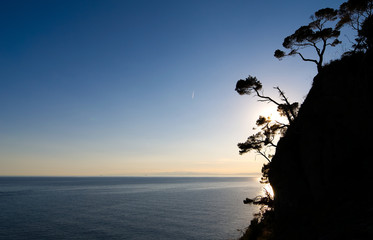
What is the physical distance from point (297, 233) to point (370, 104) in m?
10.3

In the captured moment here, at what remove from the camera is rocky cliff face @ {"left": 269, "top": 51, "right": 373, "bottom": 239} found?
495 inches

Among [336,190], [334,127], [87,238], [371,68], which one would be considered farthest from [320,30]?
[87,238]

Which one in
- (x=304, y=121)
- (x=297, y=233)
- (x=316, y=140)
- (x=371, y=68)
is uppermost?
(x=371, y=68)

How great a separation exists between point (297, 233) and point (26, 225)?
6593 centimetres

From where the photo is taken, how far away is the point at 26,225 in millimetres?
56656

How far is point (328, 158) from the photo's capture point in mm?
15742

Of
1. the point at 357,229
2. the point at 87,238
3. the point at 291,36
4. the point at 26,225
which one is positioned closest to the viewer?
the point at 357,229

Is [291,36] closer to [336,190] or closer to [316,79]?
[316,79]

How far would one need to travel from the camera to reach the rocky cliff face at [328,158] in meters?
12.6

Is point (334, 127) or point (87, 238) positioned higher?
point (334, 127)

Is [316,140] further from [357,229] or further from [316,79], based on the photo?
[357,229]

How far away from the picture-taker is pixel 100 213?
74.5 meters

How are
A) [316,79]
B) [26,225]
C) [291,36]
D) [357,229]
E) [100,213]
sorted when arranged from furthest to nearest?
[100,213]
[26,225]
[291,36]
[316,79]
[357,229]

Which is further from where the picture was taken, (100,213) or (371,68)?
(100,213)
